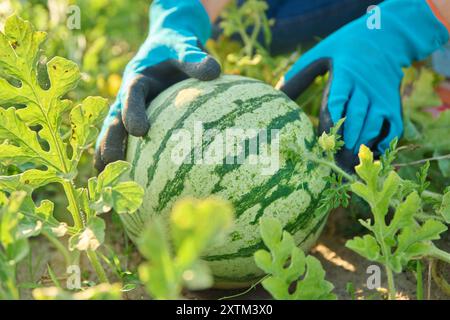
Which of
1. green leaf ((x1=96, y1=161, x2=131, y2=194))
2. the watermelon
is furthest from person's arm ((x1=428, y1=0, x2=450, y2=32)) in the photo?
green leaf ((x1=96, y1=161, x2=131, y2=194))

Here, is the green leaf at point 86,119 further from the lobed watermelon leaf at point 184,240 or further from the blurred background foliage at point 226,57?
the lobed watermelon leaf at point 184,240

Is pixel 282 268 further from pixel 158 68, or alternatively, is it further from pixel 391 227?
pixel 158 68

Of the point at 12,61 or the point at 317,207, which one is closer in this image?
the point at 12,61

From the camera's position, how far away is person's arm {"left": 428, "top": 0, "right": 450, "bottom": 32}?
2.18 metres

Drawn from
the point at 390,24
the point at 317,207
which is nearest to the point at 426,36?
the point at 390,24

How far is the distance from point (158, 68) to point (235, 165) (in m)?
0.55

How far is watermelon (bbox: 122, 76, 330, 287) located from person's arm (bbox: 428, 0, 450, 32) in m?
0.65

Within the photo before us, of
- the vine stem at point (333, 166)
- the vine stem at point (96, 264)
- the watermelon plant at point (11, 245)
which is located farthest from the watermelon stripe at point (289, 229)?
the watermelon plant at point (11, 245)

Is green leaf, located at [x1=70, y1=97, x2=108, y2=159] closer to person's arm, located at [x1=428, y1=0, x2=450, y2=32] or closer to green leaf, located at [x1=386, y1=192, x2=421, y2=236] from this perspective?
green leaf, located at [x1=386, y1=192, x2=421, y2=236]

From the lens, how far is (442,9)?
2.19 metres

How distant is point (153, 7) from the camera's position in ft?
8.56

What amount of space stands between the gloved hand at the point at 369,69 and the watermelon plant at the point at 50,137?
823 mm

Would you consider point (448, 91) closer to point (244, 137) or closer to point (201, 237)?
point (244, 137)
